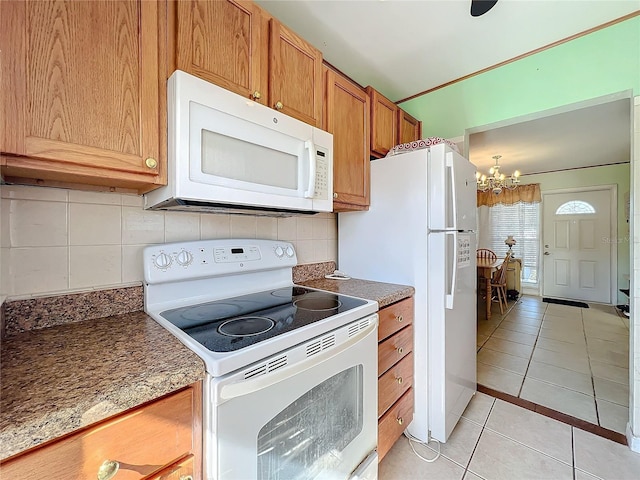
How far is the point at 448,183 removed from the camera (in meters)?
1.50

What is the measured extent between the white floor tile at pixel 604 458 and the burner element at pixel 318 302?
1.60 m

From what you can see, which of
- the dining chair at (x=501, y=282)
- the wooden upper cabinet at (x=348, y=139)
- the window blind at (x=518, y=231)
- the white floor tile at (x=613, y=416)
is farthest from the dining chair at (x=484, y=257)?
the wooden upper cabinet at (x=348, y=139)

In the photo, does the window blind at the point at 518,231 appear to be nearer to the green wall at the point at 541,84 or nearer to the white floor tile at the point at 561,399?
the white floor tile at the point at 561,399

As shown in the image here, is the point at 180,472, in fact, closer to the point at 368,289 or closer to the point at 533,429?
the point at 368,289

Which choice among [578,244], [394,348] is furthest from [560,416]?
[578,244]

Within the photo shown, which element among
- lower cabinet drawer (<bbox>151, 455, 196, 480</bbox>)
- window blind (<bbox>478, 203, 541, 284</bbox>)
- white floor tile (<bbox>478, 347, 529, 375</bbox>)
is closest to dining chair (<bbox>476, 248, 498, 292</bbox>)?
window blind (<bbox>478, 203, 541, 284</bbox>)

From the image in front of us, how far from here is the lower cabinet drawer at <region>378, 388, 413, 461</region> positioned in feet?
4.47

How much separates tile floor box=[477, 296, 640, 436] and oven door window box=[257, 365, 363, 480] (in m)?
1.61

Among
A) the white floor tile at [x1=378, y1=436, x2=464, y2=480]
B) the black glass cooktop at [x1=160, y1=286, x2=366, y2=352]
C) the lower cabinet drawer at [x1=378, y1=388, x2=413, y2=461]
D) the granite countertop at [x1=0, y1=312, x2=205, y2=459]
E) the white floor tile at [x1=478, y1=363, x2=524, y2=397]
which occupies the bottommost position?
the white floor tile at [x1=378, y1=436, x2=464, y2=480]

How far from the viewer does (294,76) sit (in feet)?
4.33

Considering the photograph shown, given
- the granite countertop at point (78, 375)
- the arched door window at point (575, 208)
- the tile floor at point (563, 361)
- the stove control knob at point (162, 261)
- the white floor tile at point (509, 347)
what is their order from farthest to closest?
1. the arched door window at point (575, 208)
2. the white floor tile at point (509, 347)
3. the tile floor at point (563, 361)
4. the stove control knob at point (162, 261)
5. the granite countertop at point (78, 375)

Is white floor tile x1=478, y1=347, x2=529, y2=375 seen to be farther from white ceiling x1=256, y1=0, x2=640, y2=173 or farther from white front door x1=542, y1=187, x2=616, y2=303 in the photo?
white front door x1=542, y1=187, x2=616, y2=303

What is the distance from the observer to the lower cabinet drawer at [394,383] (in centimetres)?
136

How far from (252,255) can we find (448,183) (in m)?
1.13
